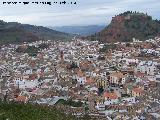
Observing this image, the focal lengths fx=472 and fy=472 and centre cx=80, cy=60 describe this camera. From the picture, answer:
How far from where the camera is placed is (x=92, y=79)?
50.9 meters

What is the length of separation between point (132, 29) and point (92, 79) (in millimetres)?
46728

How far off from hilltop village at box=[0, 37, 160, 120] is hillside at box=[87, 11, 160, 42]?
212 inches

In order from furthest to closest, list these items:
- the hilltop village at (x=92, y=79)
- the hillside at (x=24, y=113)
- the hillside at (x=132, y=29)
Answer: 1. the hillside at (x=132, y=29)
2. the hilltop village at (x=92, y=79)
3. the hillside at (x=24, y=113)

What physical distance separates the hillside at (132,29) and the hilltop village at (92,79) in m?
5.39

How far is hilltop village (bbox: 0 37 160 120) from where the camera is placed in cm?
3653

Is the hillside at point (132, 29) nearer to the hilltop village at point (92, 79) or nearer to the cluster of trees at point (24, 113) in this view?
the hilltop village at point (92, 79)

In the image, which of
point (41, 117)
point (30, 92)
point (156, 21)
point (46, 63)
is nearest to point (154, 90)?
point (30, 92)

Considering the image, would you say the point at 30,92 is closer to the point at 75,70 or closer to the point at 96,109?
the point at 96,109

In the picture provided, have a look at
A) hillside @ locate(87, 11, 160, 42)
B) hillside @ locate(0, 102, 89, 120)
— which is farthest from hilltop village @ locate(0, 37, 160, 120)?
hillside @ locate(0, 102, 89, 120)

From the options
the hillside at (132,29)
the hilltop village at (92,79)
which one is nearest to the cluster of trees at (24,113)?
the hilltop village at (92,79)

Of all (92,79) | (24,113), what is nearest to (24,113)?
(24,113)

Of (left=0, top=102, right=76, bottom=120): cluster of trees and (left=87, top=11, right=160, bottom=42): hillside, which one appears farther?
(left=87, top=11, right=160, bottom=42): hillside

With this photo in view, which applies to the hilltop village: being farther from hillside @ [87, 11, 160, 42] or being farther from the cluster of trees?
the cluster of trees

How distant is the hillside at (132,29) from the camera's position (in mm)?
95000
